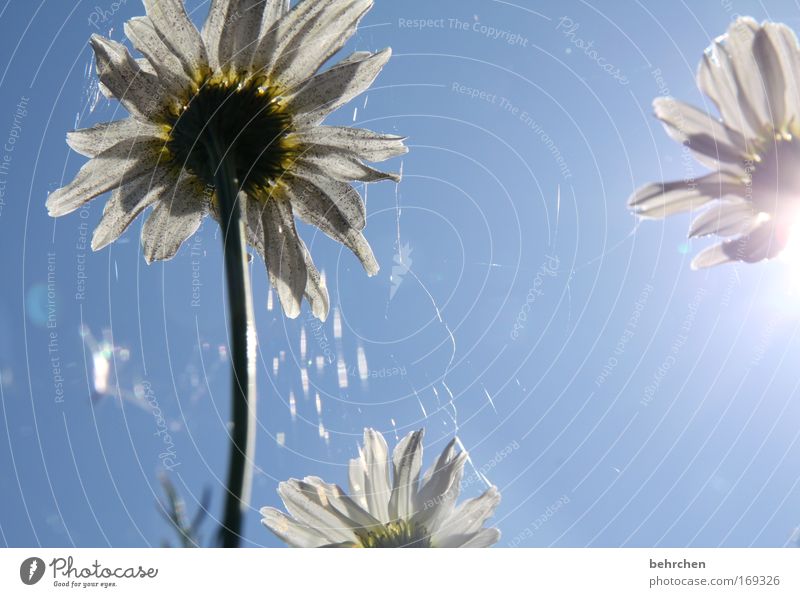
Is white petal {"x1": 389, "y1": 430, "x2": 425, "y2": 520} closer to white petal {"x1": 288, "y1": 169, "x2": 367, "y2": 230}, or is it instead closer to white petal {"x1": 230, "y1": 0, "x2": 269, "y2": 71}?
white petal {"x1": 288, "y1": 169, "x2": 367, "y2": 230}

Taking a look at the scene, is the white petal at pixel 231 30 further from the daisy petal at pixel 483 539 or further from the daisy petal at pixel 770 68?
the daisy petal at pixel 483 539

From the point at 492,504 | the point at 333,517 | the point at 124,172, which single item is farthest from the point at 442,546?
the point at 124,172

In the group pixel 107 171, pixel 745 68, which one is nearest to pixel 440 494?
pixel 107 171

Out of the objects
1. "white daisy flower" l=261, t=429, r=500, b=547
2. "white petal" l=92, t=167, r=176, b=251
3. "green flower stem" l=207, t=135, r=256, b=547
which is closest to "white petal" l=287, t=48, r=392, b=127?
"white petal" l=92, t=167, r=176, b=251

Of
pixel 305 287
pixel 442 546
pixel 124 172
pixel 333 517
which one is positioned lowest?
pixel 442 546

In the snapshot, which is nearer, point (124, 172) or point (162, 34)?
point (162, 34)

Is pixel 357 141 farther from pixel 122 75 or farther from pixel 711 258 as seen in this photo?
pixel 711 258
